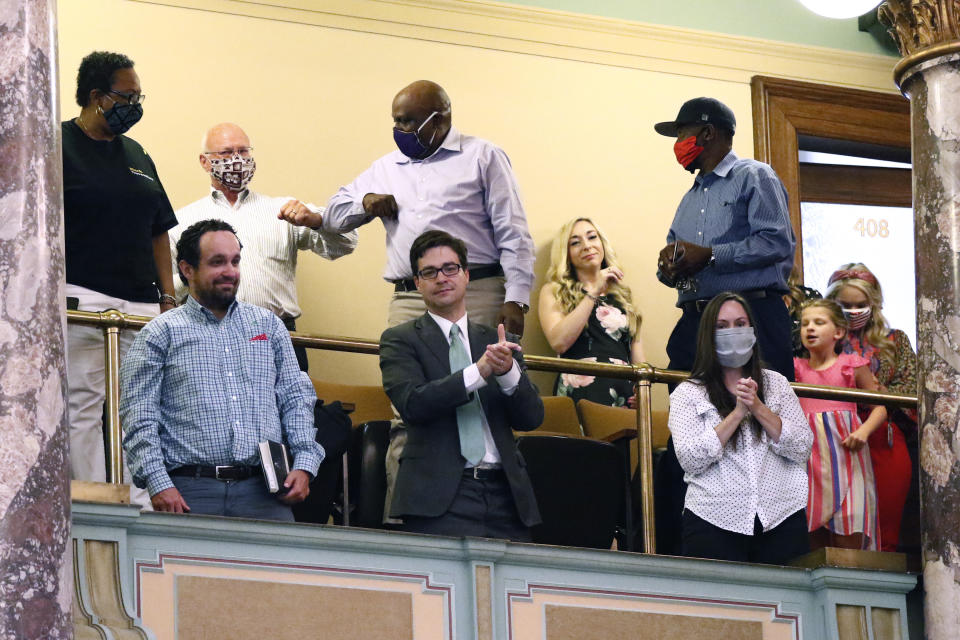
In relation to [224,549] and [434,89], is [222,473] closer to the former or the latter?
[224,549]

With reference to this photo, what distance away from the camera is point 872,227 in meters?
9.53

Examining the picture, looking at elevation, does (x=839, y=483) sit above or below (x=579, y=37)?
below

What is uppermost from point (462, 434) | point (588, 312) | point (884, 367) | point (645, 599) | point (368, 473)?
point (588, 312)

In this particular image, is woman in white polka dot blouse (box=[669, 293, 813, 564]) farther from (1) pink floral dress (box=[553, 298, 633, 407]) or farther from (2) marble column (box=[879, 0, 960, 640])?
(1) pink floral dress (box=[553, 298, 633, 407])

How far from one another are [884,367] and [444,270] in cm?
212

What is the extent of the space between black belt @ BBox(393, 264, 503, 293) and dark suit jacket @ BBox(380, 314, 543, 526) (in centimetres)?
75

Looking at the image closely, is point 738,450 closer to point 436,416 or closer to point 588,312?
point 436,416

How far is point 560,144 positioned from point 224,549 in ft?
13.5

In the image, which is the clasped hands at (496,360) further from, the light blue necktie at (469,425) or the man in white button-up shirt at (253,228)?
the man in white button-up shirt at (253,228)

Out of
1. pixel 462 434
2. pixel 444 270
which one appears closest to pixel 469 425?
pixel 462 434

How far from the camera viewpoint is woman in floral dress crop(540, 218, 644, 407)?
761cm

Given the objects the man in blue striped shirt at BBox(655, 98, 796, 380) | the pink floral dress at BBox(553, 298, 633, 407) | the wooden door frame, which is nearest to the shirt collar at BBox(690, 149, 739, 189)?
the man in blue striped shirt at BBox(655, 98, 796, 380)

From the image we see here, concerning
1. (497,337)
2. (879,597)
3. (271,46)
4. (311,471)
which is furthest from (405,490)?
(271,46)

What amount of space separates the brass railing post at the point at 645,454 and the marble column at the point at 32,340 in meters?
2.11
